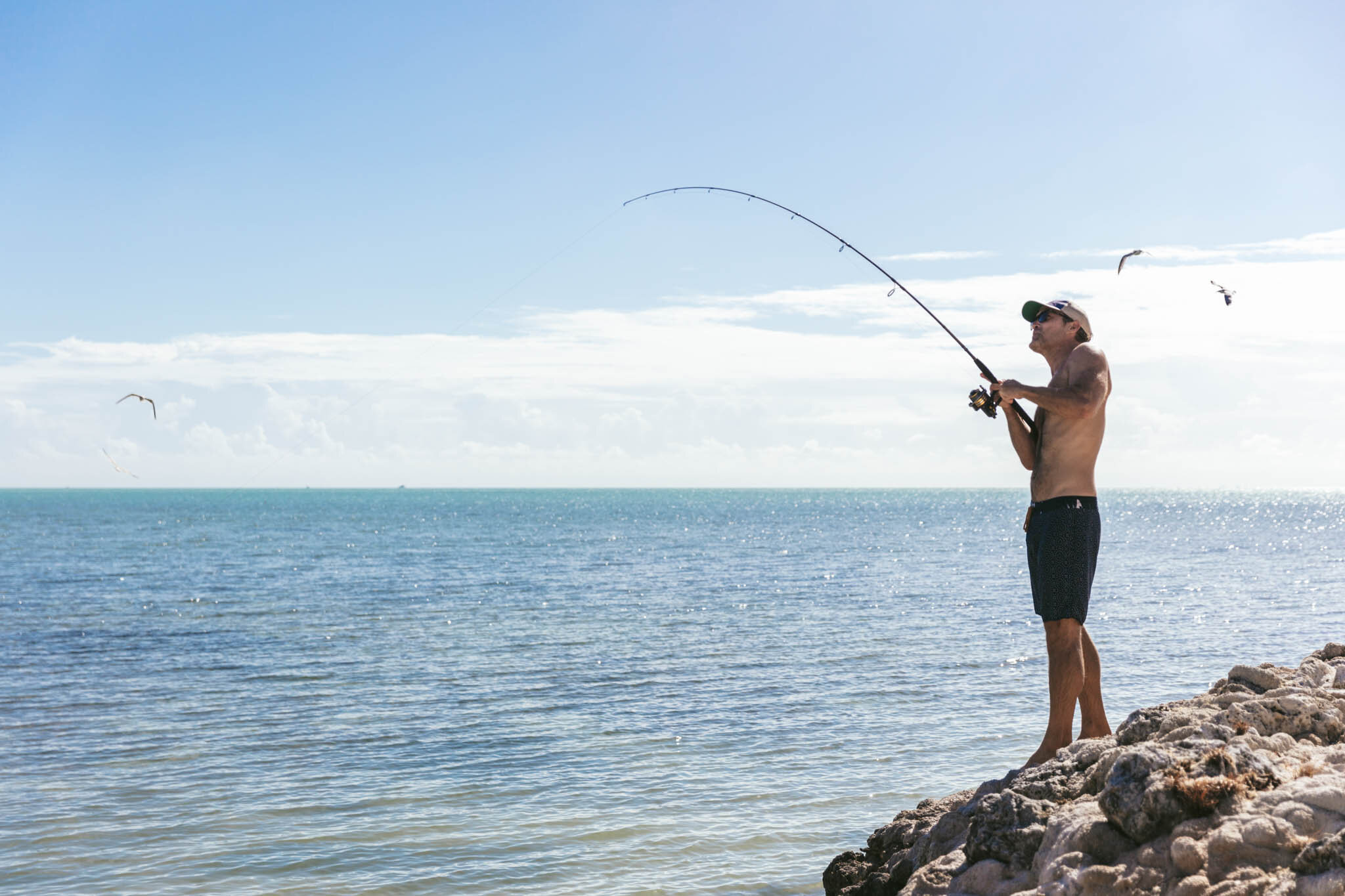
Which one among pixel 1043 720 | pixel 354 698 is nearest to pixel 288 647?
pixel 354 698

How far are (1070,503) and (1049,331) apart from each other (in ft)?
2.70

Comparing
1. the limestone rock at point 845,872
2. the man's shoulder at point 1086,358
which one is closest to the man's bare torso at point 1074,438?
the man's shoulder at point 1086,358

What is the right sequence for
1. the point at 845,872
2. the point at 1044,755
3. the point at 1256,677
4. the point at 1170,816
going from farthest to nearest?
the point at 845,872, the point at 1256,677, the point at 1044,755, the point at 1170,816

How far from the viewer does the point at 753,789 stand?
324 inches

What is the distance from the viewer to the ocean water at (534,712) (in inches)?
278

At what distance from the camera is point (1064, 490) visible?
469cm

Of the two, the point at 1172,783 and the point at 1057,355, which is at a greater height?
the point at 1057,355

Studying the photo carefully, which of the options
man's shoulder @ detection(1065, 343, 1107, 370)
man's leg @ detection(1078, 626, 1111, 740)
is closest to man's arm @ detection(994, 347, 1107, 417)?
man's shoulder @ detection(1065, 343, 1107, 370)

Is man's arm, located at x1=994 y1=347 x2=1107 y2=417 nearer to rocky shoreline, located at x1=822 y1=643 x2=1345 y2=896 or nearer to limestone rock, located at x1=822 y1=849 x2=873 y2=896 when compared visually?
rocky shoreline, located at x1=822 y1=643 x2=1345 y2=896

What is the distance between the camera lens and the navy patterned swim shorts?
4.58 meters

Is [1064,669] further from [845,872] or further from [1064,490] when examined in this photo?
[845,872]

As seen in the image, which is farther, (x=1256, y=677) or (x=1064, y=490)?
(x=1256, y=677)

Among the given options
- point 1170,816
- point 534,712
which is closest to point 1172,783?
point 1170,816

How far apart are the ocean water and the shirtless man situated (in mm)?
2553
